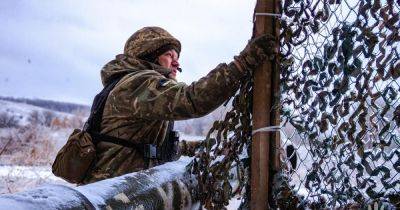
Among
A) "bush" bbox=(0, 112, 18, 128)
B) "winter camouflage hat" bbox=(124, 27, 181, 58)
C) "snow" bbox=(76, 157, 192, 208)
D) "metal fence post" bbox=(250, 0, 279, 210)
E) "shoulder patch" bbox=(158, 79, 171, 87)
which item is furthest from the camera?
"bush" bbox=(0, 112, 18, 128)

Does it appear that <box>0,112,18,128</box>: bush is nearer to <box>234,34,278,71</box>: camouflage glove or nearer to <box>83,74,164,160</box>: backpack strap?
<box>83,74,164,160</box>: backpack strap

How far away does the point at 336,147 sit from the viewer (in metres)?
2.38

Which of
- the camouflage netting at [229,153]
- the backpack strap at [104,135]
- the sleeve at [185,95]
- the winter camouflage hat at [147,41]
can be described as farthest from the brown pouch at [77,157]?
the camouflage netting at [229,153]

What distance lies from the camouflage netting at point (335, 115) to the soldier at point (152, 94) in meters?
0.14

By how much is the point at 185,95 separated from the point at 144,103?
42 centimetres

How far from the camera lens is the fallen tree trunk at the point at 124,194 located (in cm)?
165

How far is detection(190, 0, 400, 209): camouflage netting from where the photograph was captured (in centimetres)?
221

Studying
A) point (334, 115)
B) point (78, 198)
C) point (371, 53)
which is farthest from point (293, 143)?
point (78, 198)

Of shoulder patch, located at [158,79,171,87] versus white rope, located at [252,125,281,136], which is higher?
shoulder patch, located at [158,79,171,87]

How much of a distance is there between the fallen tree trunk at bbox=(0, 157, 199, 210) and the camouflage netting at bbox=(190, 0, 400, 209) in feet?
0.80

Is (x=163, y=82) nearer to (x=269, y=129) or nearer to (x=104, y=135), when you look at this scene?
(x=104, y=135)

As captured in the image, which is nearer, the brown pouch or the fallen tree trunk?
the fallen tree trunk

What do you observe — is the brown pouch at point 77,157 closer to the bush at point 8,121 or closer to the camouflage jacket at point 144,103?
the camouflage jacket at point 144,103

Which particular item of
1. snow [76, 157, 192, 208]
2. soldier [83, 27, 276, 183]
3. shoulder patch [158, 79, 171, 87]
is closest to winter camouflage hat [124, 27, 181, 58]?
soldier [83, 27, 276, 183]
